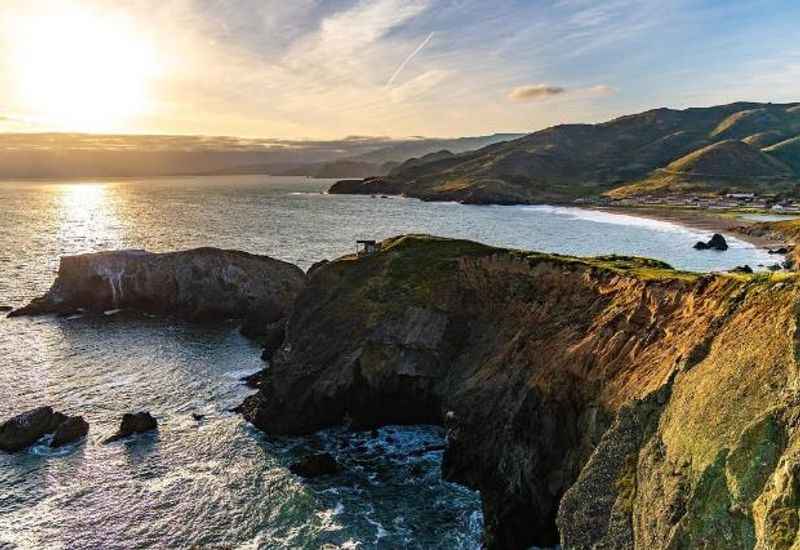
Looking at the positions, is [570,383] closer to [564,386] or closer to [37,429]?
[564,386]

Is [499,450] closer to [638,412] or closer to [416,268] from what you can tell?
[638,412]

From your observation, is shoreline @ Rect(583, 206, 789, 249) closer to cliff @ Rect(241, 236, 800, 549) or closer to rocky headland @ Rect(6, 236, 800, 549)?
rocky headland @ Rect(6, 236, 800, 549)

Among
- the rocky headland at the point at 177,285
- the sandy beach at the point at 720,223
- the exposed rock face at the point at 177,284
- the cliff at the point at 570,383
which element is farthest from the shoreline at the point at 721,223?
the rocky headland at the point at 177,285

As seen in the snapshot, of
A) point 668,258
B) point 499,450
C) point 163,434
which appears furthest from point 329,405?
point 668,258

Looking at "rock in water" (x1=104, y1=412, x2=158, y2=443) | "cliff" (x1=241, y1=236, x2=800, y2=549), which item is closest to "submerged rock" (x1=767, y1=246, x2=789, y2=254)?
"cliff" (x1=241, y1=236, x2=800, y2=549)

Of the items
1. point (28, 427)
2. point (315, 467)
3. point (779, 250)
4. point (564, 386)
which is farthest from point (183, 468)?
point (779, 250)

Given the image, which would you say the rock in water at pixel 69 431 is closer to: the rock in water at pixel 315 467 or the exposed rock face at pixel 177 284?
the rock in water at pixel 315 467
